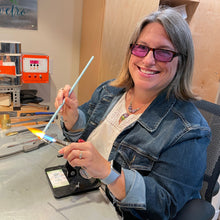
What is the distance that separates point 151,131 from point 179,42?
389mm

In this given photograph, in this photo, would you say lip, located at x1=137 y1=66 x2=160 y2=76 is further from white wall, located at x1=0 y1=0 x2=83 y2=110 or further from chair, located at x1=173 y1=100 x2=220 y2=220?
white wall, located at x1=0 y1=0 x2=83 y2=110

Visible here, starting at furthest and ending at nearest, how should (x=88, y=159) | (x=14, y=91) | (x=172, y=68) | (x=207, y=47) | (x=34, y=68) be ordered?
(x=207, y=47)
(x=34, y=68)
(x=14, y=91)
(x=172, y=68)
(x=88, y=159)

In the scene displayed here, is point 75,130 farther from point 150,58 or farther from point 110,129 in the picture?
point 150,58

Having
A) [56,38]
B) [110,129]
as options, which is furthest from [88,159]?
[56,38]

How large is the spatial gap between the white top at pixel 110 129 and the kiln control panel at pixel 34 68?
2.57 ft

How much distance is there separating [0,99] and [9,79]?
0.16 metres

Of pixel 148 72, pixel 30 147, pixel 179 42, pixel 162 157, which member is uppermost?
pixel 179 42

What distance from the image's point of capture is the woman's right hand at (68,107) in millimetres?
1042

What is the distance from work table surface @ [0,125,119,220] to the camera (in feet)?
2.23

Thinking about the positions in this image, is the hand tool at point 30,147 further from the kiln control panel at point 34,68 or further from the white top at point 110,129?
the kiln control panel at point 34,68

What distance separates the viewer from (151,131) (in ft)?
2.99

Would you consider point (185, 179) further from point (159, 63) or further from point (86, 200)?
point (159, 63)

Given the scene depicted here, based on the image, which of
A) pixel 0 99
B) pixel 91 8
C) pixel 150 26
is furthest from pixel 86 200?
pixel 91 8

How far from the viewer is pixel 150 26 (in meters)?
0.95
